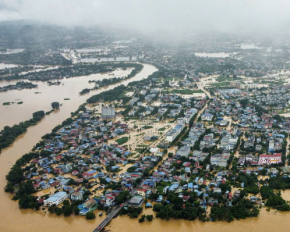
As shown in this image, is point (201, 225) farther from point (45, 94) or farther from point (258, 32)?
point (258, 32)

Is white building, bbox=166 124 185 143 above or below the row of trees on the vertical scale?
above

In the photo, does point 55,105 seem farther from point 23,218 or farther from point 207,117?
point 23,218

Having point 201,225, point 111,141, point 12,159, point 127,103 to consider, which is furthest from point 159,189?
point 127,103

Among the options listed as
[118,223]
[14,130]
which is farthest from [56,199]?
[14,130]

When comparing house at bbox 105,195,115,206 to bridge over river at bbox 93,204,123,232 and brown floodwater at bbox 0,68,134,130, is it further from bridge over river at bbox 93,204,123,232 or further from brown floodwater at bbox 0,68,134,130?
brown floodwater at bbox 0,68,134,130

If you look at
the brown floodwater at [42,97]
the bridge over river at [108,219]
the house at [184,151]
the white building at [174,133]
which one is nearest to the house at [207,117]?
the white building at [174,133]

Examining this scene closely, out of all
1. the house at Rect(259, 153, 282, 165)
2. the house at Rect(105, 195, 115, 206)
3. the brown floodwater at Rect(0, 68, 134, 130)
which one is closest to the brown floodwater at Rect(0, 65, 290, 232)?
the house at Rect(105, 195, 115, 206)

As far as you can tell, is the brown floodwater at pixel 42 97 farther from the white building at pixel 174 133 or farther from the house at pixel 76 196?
the house at pixel 76 196
